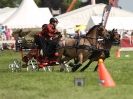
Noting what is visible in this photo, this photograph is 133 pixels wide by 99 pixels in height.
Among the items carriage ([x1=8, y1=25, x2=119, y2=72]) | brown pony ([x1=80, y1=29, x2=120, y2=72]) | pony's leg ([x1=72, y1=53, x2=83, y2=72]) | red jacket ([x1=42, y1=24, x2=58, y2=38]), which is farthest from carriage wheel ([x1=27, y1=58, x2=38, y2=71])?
brown pony ([x1=80, y1=29, x2=120, y2=72])

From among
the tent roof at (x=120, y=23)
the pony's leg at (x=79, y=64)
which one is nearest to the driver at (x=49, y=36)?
the pony's leg at (x=79, y=64)

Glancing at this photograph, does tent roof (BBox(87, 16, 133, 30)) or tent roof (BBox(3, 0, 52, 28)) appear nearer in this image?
tent roof (BBox(3, 0, 52, 28))

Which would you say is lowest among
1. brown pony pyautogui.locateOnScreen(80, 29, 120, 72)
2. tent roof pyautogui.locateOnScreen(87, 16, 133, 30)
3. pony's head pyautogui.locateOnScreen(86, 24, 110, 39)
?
tent roof pyautogui.locateOnScreen(87, 16, 133, 30)

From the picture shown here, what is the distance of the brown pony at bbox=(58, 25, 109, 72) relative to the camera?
21.9 metres

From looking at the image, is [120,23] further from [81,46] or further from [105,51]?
[81,46]

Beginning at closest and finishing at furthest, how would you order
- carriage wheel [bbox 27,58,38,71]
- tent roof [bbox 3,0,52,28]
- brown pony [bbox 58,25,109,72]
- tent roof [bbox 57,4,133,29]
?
brown pony [bbox 58,25,109,72], carriage wheel [bbox 27,58,38,71], tent roof [bbox 3,0,52,28], tent roof [bbox 57,4,133,29]

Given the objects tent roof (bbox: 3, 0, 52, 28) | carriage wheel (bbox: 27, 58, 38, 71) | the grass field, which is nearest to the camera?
the grass field

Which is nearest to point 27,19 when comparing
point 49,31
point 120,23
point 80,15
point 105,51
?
point 80,15

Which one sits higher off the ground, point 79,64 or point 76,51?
point 76,51

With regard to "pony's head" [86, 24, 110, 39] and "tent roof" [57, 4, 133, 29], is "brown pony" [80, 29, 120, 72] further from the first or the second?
"tent roof" [57, 4, 133, 29]

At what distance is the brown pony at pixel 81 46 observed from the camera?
71.9 feet

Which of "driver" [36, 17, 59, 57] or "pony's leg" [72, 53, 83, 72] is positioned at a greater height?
"driver" [36, 17, 59, 57]

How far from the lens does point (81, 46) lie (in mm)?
21906

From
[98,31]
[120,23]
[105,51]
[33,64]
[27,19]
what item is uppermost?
[98,31]
